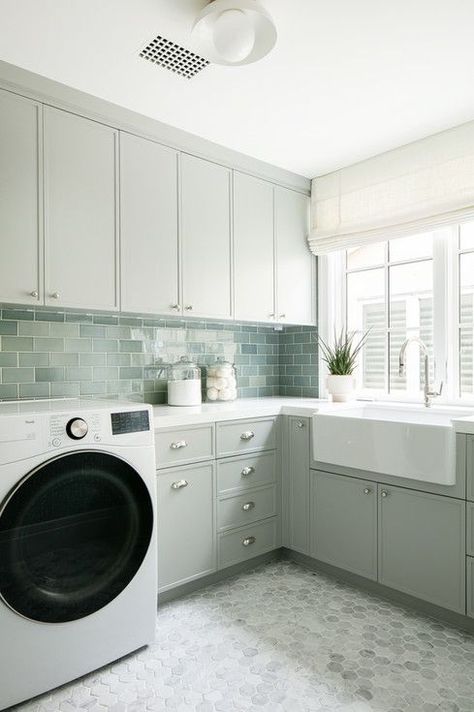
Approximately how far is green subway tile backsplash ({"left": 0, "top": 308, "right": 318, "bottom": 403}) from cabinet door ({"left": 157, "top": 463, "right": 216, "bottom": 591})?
2.07 feet

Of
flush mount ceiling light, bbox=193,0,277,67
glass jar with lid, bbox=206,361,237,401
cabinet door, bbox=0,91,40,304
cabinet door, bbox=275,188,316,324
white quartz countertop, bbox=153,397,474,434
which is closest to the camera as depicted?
flush mount ceiling light, bbox=193,0,277,67

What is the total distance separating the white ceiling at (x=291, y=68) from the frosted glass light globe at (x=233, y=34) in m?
0.11

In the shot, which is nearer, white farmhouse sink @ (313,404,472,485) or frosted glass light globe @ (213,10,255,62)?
frosted glass light globe @ (213,10,255,62)

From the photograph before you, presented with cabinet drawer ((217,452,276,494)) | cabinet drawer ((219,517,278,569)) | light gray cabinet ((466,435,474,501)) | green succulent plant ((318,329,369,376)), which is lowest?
cabinet drawer ((219,517,278,569))

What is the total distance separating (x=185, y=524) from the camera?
2344mm

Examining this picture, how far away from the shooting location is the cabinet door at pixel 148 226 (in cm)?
237

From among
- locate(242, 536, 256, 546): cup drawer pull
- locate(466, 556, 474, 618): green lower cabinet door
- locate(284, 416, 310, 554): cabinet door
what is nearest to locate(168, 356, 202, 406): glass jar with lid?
locate(284, 416, 310, 554): cabinet door

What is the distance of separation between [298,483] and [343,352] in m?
0.89

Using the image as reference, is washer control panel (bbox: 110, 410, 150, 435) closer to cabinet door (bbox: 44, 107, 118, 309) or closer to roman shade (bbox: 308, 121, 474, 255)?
cabinet door (bbox: 44, 107, 118, 309)

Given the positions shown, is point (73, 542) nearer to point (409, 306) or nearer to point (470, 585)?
point (470, 585)

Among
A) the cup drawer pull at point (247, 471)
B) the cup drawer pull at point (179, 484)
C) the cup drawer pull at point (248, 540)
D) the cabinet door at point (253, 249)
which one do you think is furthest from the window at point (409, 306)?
the cup drawer pull at point (179, 484)

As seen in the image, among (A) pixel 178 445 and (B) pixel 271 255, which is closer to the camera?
(A) pixel 178 445

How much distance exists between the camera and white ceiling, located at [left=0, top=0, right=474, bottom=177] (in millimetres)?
1702

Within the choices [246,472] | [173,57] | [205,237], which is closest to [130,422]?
[246,472]
